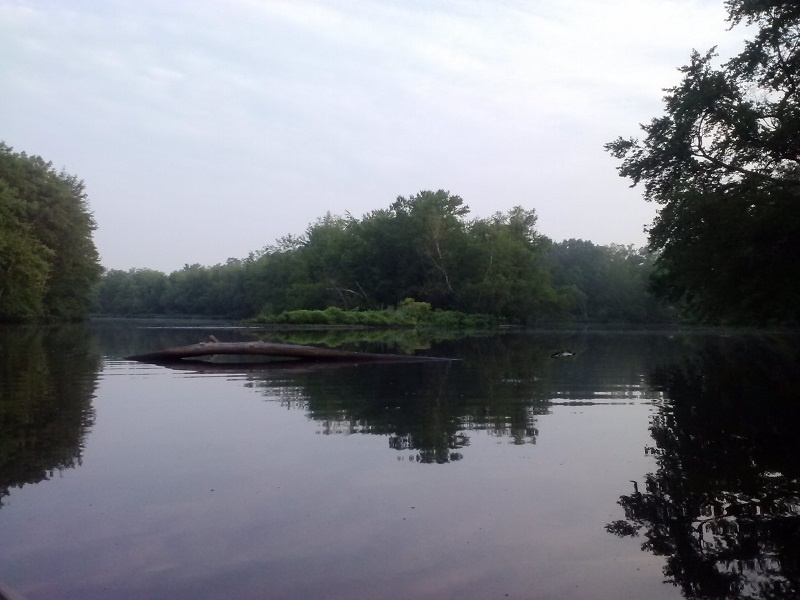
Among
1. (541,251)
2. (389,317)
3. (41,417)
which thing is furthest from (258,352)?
(541,251)

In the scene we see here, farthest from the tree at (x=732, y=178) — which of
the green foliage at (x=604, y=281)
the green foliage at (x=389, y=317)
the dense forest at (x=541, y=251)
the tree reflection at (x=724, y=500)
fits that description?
the green foliage at (x=604, y=281)

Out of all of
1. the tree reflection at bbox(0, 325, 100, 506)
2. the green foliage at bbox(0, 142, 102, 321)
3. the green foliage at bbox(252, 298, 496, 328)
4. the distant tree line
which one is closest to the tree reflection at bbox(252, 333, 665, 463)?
the tree reflection at bbox(0, 325, 100, 506)

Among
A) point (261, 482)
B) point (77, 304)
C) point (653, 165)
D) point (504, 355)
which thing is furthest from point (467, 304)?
point (261, 482)

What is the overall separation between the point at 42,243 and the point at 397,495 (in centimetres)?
5775

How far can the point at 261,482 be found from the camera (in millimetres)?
6121

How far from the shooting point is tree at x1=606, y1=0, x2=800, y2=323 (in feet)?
55.5

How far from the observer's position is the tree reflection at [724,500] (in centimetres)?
421

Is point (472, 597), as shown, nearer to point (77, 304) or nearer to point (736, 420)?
point (736, 420)

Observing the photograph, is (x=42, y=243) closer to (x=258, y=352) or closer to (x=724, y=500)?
(x=258, y=352)

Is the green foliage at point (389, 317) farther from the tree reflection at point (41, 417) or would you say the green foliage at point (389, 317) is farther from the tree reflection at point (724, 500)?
the tree reflection at point (724, 500)

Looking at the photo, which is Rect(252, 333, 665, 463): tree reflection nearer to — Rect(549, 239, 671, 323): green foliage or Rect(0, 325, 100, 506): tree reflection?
Rect(0, 325, 100, 506): tree reflection

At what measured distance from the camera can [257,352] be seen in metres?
17.5

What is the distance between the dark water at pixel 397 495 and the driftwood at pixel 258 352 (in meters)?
5.49

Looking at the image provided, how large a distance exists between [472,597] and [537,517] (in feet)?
4.87
